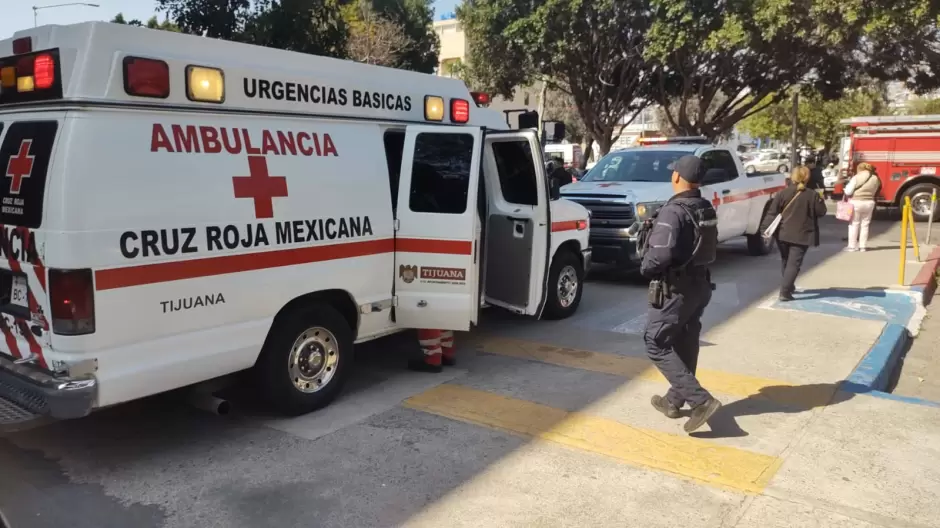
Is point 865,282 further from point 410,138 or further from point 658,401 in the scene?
point 410,138

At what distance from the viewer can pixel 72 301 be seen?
380cm

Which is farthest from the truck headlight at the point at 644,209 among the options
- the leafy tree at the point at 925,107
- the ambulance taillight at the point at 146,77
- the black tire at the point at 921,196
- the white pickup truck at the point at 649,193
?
the leafy tree at the point at 925,107

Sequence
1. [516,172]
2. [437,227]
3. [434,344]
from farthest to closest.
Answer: [516,172] < [434,344] < [437,227]

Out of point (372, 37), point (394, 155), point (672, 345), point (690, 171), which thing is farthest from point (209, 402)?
point (372, 37)

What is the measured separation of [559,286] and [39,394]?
533cm

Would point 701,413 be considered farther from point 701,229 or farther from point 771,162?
point 771,162

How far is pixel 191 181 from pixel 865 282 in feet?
30.2

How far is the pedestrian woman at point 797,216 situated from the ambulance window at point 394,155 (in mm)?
4897

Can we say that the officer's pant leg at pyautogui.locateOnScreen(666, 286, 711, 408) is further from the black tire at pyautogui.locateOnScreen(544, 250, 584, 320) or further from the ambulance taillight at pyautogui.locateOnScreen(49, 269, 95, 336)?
the ambulance taillight at pyautogui.locateOnScreen(49, 269, 95, 336)

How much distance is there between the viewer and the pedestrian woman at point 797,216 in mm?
8469

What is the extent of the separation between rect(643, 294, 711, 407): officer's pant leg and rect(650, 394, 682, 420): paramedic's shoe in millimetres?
235

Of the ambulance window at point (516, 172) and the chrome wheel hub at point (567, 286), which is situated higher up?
the ambulance window at point (516, 172)

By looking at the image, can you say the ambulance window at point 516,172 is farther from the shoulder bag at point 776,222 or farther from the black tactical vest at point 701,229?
the shoulder bag at point 776,222

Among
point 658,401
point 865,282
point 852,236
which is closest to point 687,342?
point 658,401
